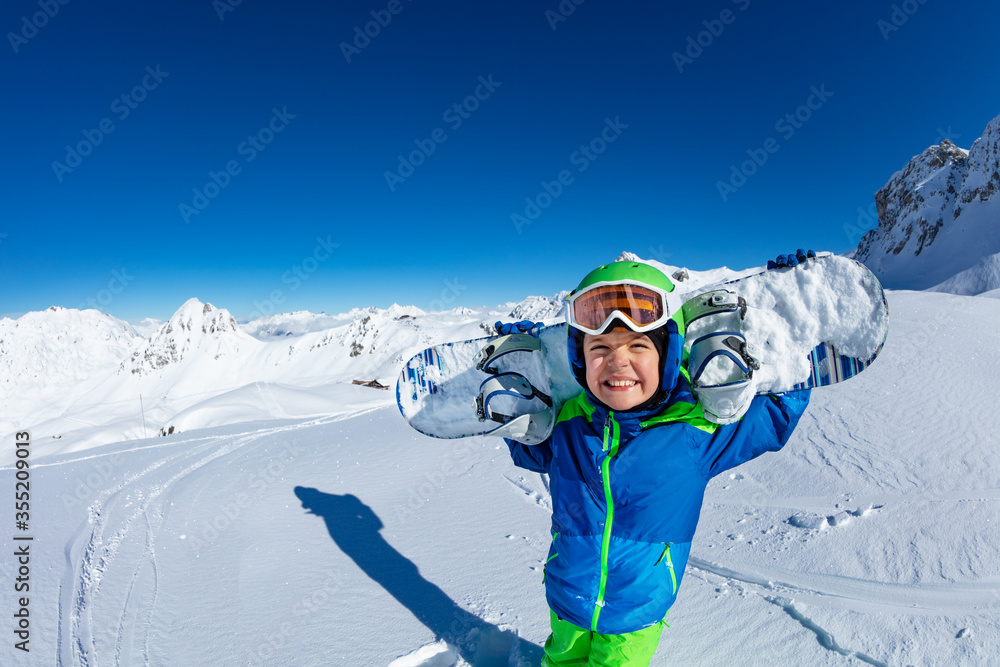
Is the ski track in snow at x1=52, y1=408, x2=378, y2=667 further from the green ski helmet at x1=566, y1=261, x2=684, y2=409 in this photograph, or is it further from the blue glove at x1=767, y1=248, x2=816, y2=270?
the blue glove at x1=767, y1=248, x2=816, y2=270

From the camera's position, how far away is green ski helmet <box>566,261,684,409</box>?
1.81 meters

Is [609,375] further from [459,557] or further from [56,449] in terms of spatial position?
[56,449]

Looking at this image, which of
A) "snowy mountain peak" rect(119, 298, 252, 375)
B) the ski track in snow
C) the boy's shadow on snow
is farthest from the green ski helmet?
"snowy mountain peak" rect(119, 298, 252, 375)

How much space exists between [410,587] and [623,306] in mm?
2745

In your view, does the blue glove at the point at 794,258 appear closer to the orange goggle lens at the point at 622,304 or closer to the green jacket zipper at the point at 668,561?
the orange goggle lens at the point at 622,304

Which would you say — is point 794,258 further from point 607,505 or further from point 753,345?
point 607,505

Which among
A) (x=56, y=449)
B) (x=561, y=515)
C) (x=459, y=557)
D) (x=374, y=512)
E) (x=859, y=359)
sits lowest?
(x=459, y=557)

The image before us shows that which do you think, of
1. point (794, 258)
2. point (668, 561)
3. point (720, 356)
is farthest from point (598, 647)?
point (794, 258)

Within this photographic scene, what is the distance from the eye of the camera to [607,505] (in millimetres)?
1885

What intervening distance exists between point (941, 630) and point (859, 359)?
5.48 ft

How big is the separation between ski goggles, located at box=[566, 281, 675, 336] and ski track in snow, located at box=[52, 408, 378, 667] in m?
3.54

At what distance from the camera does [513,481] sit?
5.07m

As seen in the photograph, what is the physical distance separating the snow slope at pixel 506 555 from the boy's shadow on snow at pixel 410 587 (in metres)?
0.02

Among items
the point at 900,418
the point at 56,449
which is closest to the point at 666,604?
the point at 900,418
